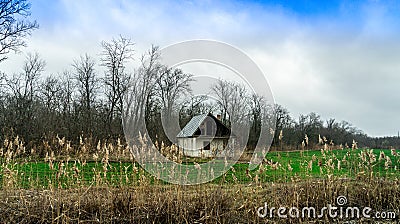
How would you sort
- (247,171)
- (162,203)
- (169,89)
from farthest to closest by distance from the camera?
(169,89) < (247,171) < (162,203)

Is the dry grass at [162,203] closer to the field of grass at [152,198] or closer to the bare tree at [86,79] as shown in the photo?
the field of grass at [152,198]

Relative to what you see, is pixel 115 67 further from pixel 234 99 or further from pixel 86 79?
pixel 234 99

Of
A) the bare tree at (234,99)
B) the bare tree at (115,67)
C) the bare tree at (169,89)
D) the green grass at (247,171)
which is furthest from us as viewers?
the bare tree at (115,67)

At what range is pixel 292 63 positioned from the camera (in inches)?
282

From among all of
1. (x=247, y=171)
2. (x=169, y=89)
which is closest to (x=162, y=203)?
(x=247, y=171)

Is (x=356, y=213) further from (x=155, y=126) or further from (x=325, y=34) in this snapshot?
(x=155, y=126)

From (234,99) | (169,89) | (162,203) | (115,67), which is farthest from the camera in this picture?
(115,67)

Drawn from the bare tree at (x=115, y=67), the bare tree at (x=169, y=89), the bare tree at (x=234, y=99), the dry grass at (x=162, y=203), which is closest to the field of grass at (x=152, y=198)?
the dry grass at (x=162, y=203)

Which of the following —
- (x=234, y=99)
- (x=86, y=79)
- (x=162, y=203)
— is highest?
(x=86, y=79)

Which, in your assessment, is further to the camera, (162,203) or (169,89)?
(169,89)

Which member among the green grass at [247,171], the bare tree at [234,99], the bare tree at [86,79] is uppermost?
the bare tree at [86,79]

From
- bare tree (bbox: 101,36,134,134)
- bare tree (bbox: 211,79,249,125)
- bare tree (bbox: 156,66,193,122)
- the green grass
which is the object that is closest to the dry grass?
the green grass

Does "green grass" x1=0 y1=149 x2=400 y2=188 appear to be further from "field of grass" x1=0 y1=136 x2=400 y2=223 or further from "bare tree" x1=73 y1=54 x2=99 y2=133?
"bare tree" x1=73 y1=54 x2=99 y2=133

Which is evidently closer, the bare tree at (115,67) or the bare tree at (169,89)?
the bare tree at (169,89)
